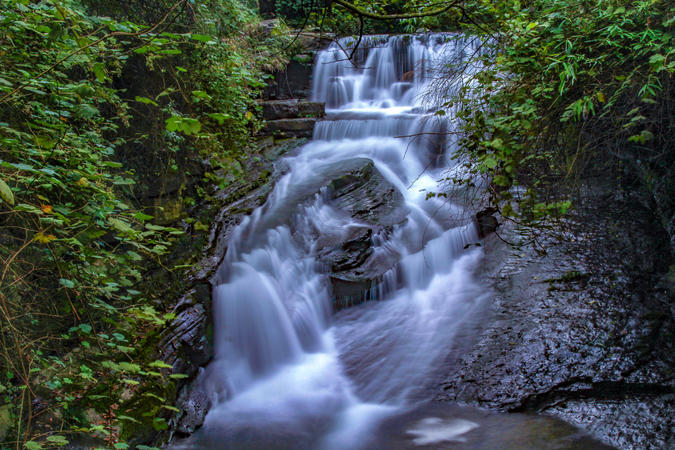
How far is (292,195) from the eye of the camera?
6160 mm

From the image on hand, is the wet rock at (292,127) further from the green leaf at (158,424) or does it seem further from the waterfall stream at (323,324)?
the green leaf at (158,424)

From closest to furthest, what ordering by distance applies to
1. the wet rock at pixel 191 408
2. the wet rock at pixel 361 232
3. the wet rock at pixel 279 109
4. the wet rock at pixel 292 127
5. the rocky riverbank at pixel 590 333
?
1. the rocky riverbank at pixel 590 333
2. the wet rock at pixel 191 408
3. the wet rock at pixel 361 232
4. the wet rock at pixel 292 127
5. the wet rock at pixel 279 109

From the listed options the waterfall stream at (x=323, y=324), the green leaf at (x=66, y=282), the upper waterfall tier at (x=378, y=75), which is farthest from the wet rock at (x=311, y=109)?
the green leaf at (x=66, y=282)

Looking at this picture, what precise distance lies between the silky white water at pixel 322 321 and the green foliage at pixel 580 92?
1.99ft

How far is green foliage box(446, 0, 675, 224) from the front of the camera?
278 cm

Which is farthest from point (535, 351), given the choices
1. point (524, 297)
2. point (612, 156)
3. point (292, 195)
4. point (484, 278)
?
point (292, 195)

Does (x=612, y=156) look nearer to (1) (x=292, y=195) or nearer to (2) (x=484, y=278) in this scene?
(2) (x=484, y=278)

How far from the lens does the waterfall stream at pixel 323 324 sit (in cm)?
384

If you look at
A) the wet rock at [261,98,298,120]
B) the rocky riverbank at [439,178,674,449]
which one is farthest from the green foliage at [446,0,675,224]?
the wet rock at [261,98,298,120]

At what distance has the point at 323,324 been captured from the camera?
5004 millimetres

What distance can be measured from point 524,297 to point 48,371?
4373 mm

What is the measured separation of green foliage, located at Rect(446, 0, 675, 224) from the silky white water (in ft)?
1.99

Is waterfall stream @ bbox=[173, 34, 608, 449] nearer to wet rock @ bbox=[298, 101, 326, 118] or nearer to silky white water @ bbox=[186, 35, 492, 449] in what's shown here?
silky white water @ bbox=[186, 35, 492, 449]

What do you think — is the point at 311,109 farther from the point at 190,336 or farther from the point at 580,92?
the point at 580,92
